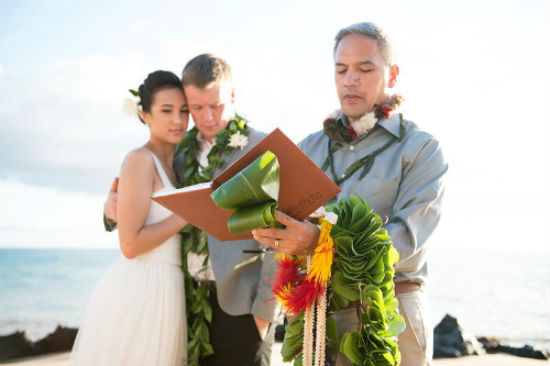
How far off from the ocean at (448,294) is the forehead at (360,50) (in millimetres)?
7704

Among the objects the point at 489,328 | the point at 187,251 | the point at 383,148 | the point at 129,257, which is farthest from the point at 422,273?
the point at 489,328

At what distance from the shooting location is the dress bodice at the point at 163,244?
3092mm

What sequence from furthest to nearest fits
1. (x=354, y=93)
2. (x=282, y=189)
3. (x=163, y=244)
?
(x=163, y=244), (x=354, y=93), (x=282, y=189)

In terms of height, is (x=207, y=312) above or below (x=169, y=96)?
below

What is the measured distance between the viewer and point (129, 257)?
3.04 meters

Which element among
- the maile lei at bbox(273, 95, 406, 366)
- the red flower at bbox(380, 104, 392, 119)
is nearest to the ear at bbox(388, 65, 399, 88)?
the red flower at bbox(380, 104, 392, 119)

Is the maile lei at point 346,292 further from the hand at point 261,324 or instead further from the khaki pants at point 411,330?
the hand at point 261,324

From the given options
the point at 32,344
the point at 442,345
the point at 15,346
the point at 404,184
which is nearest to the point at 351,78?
A: the point at 404,184

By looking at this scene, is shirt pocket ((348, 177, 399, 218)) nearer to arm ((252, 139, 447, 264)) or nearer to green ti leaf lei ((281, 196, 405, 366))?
arm ((252, 139, 447, 264))

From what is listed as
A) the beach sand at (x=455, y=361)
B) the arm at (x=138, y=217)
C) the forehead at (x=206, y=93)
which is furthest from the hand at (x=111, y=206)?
the beach sand at (x=455, y=361)

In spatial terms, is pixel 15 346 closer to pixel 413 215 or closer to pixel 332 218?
pixel 332 218

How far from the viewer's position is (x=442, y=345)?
27.0 feet

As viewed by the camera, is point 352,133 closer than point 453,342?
Yes

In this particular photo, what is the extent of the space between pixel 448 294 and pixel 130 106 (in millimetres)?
19920
